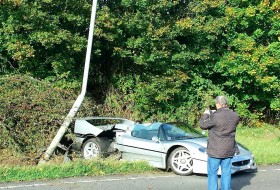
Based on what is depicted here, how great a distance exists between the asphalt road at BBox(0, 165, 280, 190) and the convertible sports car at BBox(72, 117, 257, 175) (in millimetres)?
318

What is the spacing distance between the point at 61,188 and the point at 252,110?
51.2 feet

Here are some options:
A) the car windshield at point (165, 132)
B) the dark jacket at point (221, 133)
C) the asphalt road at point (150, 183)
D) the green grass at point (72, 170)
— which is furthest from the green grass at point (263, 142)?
the dark jacket at point (221, 133)

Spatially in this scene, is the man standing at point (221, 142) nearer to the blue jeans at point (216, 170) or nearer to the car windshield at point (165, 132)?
the blue jeans at point (216, 170)

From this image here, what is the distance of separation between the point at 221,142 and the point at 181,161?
10.9ft

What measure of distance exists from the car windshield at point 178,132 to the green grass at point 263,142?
203 cm

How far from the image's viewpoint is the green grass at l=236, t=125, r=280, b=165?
12.4 metres

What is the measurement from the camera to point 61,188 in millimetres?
8438

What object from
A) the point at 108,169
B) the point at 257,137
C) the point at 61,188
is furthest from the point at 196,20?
the point at 61,188

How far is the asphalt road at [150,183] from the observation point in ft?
28.3

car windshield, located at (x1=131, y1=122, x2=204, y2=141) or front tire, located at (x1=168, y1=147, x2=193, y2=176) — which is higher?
car windshield, located at (x1=131, y1=122, x2=204, y2=141)

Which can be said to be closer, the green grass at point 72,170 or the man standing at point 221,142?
the man standing at point 221,142

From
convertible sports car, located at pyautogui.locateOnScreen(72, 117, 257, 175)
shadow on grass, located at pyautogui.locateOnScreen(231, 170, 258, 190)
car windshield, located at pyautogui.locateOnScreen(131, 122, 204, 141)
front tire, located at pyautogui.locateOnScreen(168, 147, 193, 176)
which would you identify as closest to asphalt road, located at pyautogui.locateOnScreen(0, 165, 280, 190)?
shadow on grass, located at pyautogui.locateOnScreen(231, 170, 258, 190)

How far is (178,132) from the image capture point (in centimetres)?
1177

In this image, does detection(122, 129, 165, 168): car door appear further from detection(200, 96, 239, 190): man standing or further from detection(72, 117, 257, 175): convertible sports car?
detection(200, 96, 239, 190): man standing
